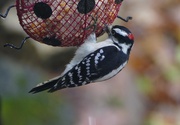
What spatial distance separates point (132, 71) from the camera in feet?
24.2

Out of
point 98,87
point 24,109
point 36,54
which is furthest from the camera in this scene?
point 98,87

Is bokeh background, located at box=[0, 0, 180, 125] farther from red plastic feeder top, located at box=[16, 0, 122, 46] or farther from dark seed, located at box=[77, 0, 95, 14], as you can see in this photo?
dark seed, located at box=[77, 0, 95, 14]

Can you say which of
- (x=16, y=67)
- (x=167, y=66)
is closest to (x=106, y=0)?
(x=16, y=67)

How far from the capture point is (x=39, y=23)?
151 inches

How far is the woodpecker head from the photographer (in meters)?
3.90

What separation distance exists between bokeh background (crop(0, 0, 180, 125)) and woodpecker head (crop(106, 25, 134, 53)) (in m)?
2.15

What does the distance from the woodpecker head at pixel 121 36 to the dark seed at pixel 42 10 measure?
0.38 meters

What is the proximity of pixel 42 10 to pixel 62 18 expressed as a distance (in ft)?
0.40

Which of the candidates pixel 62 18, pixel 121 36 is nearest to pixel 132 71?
pixel 121 36

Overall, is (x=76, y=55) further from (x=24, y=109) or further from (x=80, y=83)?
(x=24, y=109)

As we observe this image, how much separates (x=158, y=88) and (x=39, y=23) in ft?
12.7

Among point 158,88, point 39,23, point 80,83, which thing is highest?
point 39,23

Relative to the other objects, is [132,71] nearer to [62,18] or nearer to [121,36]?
[121,36]

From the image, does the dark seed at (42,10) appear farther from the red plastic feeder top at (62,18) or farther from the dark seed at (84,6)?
the dark seed at (84,6)
